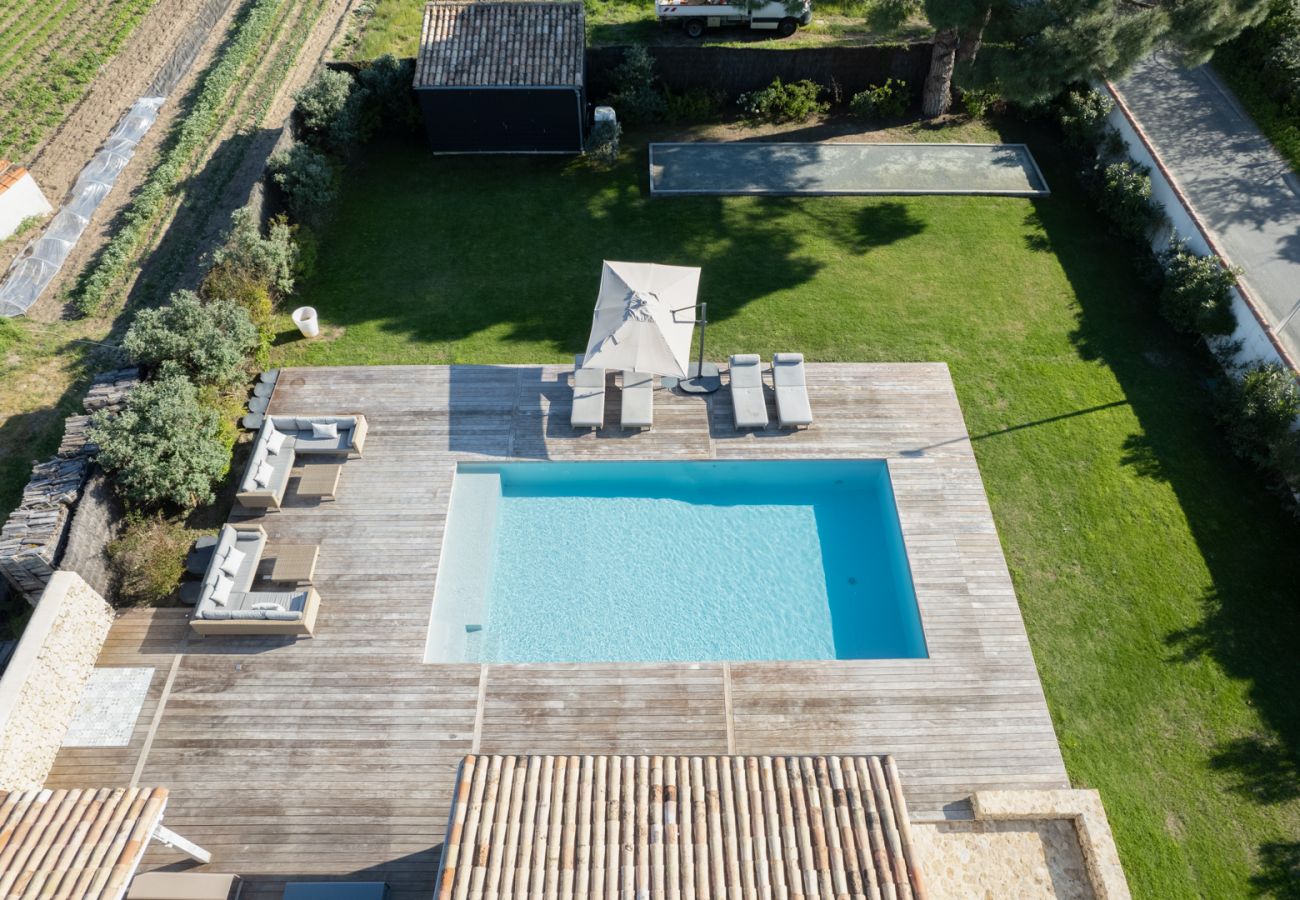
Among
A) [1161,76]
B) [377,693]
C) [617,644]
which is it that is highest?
[1161,76]

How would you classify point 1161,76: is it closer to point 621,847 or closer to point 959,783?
point 959,783

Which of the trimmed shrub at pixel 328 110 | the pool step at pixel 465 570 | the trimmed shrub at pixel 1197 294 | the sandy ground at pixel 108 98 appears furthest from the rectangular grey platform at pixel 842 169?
the sandy ground at pixel 108 98

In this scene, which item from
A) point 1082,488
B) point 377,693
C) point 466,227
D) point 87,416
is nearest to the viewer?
point 377,693

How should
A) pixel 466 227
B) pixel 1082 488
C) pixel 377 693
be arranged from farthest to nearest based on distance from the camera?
pixel 466 227, pixel 1082 488, pixel 377 693

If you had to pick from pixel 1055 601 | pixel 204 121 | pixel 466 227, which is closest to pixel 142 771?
pixel 466 227

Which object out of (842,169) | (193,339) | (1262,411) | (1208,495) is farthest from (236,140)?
(1262,411)
